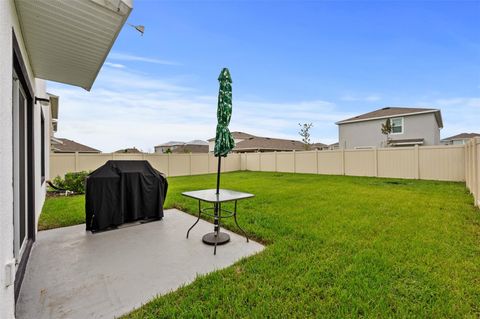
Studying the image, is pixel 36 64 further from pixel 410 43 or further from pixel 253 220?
pixel 410 43

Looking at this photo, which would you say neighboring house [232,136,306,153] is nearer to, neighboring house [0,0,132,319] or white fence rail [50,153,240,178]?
white fence rail [50,153,240,178]

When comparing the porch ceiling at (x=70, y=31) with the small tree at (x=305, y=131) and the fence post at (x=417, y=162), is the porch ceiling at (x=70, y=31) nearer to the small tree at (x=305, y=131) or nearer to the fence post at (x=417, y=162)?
the fence post at (x=417, y=162)

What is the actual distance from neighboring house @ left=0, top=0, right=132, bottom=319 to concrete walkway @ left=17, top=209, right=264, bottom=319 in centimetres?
23

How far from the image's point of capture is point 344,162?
13539mm

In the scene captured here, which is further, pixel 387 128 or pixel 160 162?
pixel 387 128

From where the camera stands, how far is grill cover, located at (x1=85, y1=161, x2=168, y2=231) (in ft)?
13.0

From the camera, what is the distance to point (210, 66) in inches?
453

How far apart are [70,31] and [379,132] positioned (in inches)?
819

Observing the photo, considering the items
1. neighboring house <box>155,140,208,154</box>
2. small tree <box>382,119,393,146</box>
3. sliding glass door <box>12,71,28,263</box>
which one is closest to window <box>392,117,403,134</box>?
small tree <box>382,119,393,146</box>

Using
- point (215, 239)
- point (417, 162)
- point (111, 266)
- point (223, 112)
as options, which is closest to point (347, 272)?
point (215, 239)

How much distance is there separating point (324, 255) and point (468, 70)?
16.2 metres

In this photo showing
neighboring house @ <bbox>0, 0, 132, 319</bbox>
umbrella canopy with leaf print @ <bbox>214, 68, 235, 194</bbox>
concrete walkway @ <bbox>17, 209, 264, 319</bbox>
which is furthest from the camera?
umbrella canopy with leaf print @ <bbox>214, 68, 235, 194</bbox>

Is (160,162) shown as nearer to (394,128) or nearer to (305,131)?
(394,128)

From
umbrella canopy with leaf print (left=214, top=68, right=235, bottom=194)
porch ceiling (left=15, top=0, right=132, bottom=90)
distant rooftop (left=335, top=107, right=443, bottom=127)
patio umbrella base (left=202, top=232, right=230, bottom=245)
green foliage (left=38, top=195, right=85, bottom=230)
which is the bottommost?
patio umbrella base (left=202, top=232, right=230, bottom=245)
